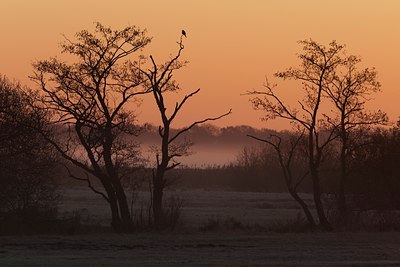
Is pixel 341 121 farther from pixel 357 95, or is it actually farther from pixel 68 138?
pixel 68 138

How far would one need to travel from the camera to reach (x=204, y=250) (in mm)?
28281

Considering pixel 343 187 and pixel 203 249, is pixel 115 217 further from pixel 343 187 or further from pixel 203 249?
pixel 343 187

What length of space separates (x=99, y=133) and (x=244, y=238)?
341 inches

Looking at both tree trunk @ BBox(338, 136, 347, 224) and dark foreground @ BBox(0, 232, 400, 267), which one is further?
tree trunk @ BBox(338, 136, 347, 224)

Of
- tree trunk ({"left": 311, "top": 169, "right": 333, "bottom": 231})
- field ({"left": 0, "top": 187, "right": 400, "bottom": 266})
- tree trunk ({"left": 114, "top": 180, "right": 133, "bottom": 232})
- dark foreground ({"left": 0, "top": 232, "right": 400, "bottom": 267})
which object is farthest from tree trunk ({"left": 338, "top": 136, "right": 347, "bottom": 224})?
tree trunk ({"left": 114, "top": 180, "right": 133, "bottom": 232})

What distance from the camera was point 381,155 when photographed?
40719mm

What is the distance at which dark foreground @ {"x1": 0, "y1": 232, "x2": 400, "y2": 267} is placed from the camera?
80.0ft

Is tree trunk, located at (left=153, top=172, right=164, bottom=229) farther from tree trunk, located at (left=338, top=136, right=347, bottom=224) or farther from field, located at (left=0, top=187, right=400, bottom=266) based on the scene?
tree trunk, located at (left=338, top=136, right=347, bottom=224)

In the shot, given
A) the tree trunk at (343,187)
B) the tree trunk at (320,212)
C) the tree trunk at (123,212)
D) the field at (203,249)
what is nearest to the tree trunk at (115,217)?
the tree trunk at (123,212)

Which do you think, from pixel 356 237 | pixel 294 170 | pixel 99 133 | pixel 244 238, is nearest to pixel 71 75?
pixel 99 133

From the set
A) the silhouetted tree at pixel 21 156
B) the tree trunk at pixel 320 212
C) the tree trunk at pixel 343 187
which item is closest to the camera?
the silhouetted tree at pixel 21 156

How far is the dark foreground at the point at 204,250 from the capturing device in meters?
24.4

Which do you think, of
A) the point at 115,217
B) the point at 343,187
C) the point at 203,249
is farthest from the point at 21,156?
the point at 343,187

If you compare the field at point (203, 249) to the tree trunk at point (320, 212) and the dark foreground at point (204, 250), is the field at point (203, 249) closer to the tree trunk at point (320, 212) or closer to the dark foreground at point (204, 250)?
the dark foreground at point (204, 250)
